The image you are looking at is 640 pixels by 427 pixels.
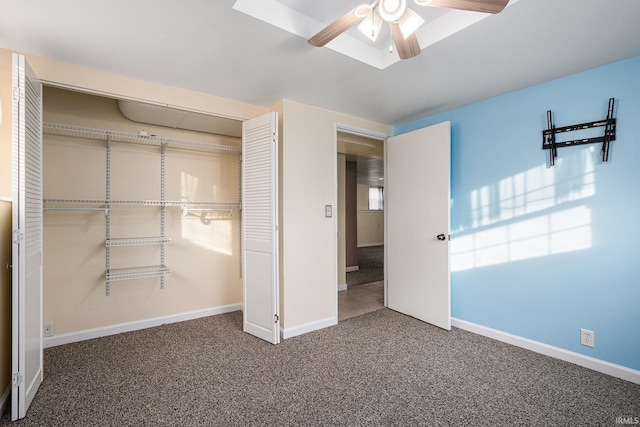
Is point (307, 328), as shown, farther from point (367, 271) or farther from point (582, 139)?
point (367, 271)

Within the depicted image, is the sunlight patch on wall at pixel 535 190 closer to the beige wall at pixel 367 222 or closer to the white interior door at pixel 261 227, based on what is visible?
the white interior door at pixel 261 227

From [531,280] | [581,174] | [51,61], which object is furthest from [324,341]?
[51,61]

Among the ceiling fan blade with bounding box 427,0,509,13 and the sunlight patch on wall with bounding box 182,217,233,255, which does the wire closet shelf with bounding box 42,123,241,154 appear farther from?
the ceiling fan blade with bounding box 427,0,509,13

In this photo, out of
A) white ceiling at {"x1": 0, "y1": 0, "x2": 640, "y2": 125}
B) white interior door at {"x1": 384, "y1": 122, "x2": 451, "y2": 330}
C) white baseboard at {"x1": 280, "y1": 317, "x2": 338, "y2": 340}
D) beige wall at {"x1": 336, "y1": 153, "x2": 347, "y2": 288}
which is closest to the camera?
white ceiling at {"x1": 0, "y1": 0, "x2": 640, "y2": 125}

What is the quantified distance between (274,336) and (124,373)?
3.92ft

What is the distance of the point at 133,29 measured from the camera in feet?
6.11

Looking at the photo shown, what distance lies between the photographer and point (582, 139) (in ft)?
7.86

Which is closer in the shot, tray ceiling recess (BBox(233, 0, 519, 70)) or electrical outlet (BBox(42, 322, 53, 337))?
tray ceiling recess (BBox(233, 0, 519, 70))

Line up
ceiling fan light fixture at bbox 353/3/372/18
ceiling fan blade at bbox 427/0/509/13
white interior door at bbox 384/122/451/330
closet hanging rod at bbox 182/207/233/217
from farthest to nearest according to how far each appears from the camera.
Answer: closet hanging rod at bbox 182/207/233/217 < white interior door at bbox 384/122/451/330 < ceiling fan light fixture at bbox 353/3/372/18 < ceiling fan blade at bbox 427/0/509/13

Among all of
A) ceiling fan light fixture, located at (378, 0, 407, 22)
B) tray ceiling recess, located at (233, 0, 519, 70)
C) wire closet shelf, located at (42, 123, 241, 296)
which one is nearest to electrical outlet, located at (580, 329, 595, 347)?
tray ceiling recess, located at (233, 0, 519, 70)

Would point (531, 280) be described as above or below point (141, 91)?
below

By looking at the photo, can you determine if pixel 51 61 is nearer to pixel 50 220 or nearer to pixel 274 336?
pixel 50 220

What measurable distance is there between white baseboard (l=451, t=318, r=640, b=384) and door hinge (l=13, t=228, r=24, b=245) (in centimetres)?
372

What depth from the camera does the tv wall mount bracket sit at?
2254 mm
